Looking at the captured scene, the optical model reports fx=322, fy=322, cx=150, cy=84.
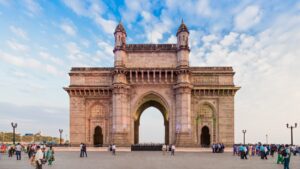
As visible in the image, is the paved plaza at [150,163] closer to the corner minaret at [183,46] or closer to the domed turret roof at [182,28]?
the corner minaret at [183,46]

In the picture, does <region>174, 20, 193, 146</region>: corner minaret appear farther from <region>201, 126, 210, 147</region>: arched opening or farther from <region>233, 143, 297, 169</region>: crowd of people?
<region>233, 143, 297, 169</region>: crowd of people

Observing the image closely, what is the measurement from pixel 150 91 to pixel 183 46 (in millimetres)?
7849

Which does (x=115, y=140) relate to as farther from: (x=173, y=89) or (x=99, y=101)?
(x=173, y=89)

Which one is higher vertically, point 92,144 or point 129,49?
point 129,49

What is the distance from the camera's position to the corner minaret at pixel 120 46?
1779 inches

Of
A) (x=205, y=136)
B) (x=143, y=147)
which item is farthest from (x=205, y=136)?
(x=143, y=147)

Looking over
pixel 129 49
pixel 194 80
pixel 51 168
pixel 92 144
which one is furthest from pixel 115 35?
pixel 51 168

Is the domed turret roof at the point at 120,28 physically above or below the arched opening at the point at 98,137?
above

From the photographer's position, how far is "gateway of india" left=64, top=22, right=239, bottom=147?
44688 mm

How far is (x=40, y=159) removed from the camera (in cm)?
1492

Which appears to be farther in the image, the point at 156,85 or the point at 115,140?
the point at 156,85

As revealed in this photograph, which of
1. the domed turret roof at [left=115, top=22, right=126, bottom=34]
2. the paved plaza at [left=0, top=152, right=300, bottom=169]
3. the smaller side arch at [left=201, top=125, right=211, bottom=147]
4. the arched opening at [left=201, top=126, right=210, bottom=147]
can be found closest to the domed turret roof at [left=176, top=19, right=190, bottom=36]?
the domed turret roof at [left=115, top=22, right=126, bottom=34]

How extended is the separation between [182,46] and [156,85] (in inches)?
260

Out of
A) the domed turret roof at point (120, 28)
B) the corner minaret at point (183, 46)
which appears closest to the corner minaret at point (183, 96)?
the corner minaret at point (183, 46)
